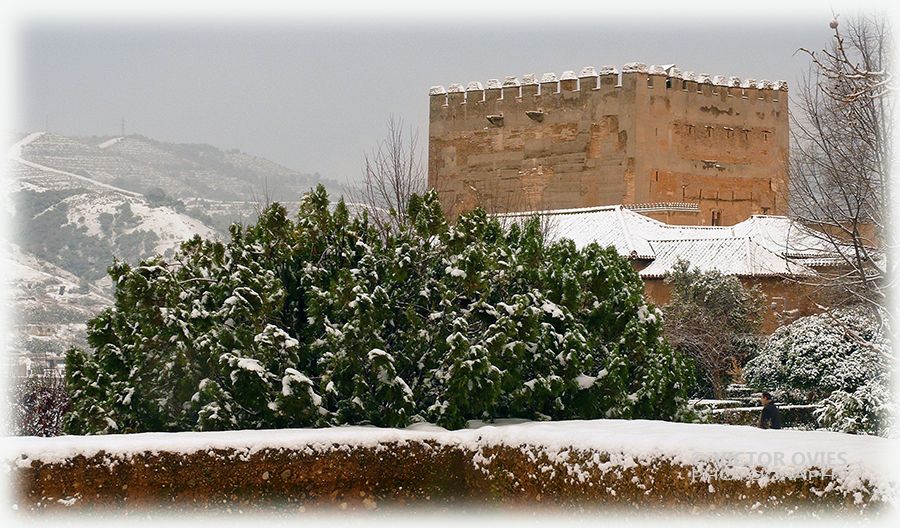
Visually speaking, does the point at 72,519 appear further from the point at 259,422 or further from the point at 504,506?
the point at 504,506

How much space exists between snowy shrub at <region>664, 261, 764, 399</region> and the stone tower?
11055 millimetres

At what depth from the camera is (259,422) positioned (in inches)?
502

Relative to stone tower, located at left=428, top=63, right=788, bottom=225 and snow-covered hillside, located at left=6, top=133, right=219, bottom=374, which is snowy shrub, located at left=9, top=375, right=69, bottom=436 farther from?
stone tower, located at left=428, top=63, right=788, bottom=225

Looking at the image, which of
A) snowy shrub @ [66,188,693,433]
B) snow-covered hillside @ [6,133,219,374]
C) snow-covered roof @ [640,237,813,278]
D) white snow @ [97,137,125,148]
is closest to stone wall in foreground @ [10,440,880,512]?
snowy shrub @ [66,188,693,433]

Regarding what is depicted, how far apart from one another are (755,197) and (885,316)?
112ft

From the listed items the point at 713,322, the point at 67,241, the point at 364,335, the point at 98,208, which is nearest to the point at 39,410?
the point at 364,335

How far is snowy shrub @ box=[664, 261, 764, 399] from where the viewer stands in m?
31.1

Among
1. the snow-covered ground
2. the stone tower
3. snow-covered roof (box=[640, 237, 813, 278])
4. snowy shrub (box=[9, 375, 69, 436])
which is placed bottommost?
snowy shrub (box=[9, 375, 69, 436])

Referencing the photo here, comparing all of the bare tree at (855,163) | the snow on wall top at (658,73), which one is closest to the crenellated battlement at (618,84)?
the snow on wall top at (658,73)

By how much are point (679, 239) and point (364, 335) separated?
2676 cm

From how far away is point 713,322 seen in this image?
32156mm

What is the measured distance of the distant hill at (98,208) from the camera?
123 ft

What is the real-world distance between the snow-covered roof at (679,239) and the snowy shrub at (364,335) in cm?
2038

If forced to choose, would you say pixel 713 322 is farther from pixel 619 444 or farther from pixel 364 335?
pixel 619 444
